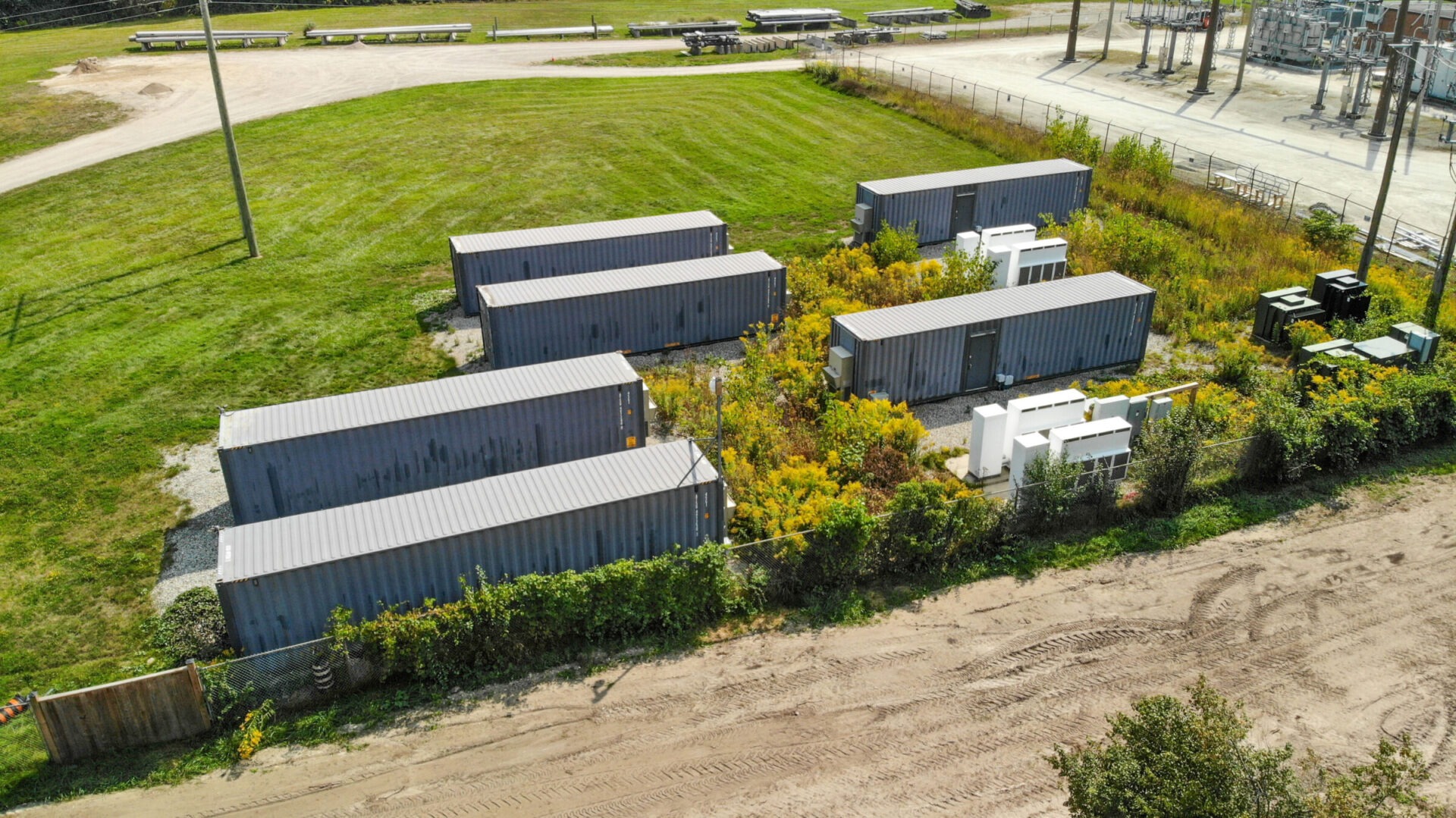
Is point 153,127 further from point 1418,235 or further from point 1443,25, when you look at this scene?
point 1443,25

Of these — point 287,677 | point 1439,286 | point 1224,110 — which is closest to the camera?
point 287,677

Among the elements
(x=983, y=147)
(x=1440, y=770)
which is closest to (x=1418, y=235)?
(x=983, y=147)

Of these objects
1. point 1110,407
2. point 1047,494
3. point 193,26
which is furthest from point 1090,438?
point 193,26

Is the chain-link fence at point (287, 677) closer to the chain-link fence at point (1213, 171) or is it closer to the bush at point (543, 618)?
the bush at point (543, 618)

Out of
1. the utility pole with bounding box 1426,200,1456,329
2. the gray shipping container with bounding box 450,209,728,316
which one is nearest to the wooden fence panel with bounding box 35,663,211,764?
the gray shipping container with bounding box 450,209,728,316

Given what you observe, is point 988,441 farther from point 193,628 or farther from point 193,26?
point 193,26

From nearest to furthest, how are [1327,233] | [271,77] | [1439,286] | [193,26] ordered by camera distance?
[1439,286] → [1327,233] → [271,77] → [193,26]

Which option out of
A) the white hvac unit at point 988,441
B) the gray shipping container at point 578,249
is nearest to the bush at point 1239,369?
the white hvac unit at point 988,441
